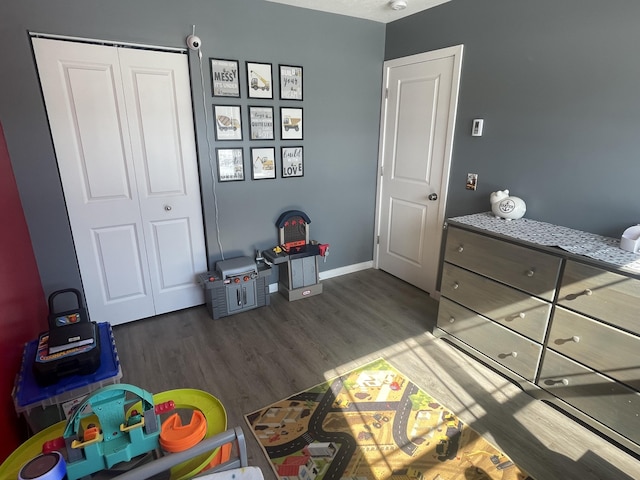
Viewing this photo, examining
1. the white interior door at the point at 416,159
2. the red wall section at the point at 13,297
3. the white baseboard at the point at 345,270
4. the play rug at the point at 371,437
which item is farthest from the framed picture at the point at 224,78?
the play rug at the point at 371,437

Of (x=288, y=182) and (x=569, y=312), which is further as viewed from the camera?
(x=288, y=182)

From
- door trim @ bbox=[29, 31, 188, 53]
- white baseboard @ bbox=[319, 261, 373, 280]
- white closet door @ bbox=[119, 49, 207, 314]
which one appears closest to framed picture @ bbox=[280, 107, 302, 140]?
white closet door @ bbox=[119, 49, 207, 314]

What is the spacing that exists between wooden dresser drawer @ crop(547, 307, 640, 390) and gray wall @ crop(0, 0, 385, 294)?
2.15 metres

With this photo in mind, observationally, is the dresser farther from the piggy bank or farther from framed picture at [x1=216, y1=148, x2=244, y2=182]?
framed picture at [x1=216, y1=148, x2=244, y2=182]

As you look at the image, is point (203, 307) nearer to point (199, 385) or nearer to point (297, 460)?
point (199, 385)

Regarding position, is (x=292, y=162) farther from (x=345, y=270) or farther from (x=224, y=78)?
(x=345, y=270)

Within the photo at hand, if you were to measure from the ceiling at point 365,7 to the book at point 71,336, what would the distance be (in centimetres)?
264

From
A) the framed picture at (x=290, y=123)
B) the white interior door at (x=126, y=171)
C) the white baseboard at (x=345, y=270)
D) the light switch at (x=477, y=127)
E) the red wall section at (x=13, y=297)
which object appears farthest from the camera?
the white baseboard at (x=345, y=270)

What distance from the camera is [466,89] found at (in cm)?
275

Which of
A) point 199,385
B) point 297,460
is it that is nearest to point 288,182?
point 199,385

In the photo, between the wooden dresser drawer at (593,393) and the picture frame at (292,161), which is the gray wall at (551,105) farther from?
the picture frame at (292,161)

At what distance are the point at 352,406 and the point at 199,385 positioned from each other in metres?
0.93

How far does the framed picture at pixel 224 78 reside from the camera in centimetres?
268

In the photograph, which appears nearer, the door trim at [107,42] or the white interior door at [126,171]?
the door trim at [107,42]
